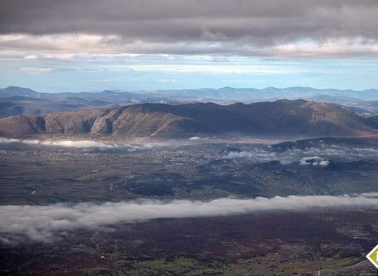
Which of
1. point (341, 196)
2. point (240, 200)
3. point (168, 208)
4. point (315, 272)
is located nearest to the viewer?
point (315, 272)

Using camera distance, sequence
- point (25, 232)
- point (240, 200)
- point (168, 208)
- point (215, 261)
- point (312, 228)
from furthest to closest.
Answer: point (240, 200) < point (168, 208) < point (312, 228) < point (25, 232) < point (215, 261)

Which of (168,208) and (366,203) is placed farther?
(366,203)

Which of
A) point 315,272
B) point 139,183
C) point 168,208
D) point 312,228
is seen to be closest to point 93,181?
point 139,183

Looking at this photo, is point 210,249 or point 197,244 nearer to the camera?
point 210,249

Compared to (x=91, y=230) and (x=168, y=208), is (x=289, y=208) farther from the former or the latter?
(x=91, y=230)

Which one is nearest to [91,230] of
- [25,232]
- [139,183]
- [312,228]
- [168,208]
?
[25,232]

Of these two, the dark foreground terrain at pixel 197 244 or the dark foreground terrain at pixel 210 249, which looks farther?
the dark foreground terrain at pixel 197 244

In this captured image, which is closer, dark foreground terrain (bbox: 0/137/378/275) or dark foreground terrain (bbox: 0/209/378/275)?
dark foreground terrain (bbox: 0/209/378/275)

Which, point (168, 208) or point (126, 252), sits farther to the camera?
point (168, 208)

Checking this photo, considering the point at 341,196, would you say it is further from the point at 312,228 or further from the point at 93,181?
the point at 93,181
